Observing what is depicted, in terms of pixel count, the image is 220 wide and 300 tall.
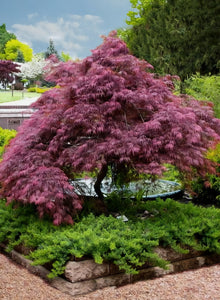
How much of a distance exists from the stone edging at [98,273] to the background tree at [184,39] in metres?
15.9

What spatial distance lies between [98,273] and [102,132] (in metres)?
1.34

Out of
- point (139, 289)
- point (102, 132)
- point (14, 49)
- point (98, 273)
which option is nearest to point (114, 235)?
point (98, 273)

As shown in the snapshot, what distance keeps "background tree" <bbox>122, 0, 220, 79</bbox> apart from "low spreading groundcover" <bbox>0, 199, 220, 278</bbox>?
15479mm

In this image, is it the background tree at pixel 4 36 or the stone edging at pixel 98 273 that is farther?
the background tree at pixel 4 36

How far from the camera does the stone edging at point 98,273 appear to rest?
3.39m

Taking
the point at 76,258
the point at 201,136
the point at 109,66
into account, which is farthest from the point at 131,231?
the point at 109,66

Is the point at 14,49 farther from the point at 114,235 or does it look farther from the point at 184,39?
the point at 114,235

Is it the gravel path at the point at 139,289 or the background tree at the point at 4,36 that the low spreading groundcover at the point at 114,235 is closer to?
the gravel path at the point at 139,289

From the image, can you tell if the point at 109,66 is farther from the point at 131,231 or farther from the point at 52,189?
the point at 131,231

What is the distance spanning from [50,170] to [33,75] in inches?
1554

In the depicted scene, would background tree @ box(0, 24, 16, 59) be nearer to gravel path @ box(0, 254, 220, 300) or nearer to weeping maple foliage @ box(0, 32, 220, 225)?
weeping maple foliage @ box(0, 32, 220, 225)

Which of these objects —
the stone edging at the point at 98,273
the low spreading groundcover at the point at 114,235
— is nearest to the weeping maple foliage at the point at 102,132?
the low spreading groundcover at the point at 114,235

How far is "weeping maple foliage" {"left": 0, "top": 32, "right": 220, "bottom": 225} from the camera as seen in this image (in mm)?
3764

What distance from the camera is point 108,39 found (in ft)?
14.3
